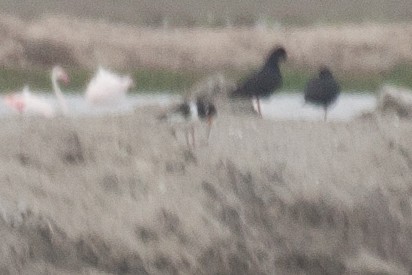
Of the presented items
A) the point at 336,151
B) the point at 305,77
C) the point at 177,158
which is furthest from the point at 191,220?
the point at 305,77

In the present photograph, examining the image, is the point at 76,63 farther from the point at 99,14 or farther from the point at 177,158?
the point at 177,158

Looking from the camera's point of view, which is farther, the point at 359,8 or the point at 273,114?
the point at 359,8

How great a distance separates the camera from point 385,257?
2381mm

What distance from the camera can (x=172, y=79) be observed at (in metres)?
3.63

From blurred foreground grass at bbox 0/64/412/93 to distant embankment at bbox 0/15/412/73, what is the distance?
0.09 feet

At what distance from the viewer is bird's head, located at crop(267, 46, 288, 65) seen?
3.23m

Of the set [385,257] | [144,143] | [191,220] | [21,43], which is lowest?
[385,257]

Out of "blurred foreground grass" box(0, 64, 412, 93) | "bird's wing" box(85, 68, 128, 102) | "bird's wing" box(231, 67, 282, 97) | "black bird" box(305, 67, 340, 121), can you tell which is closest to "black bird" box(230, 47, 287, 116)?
"bird's wing" box(231, 67, 282, 97)

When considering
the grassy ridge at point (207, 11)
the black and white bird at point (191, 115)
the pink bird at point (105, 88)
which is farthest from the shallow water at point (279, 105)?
the black and white bird at point (191, 115)

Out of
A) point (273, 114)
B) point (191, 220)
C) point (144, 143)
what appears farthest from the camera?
point (273, 114)

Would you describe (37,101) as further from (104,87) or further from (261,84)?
(261,84)

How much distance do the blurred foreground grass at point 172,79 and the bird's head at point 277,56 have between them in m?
0.17

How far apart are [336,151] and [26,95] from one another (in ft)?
4.19

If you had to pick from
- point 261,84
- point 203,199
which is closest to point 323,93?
point 261,84
